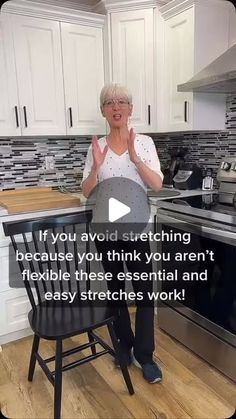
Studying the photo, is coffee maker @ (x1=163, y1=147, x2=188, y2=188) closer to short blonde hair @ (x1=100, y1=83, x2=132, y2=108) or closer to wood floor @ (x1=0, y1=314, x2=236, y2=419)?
short blonde hair @ (x1=100, y1=83, x2=132, y2=108)

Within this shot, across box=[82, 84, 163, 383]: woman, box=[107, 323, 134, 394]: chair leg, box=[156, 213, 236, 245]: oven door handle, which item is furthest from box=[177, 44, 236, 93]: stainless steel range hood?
box=[107, 323, 134, 394]: chair leg

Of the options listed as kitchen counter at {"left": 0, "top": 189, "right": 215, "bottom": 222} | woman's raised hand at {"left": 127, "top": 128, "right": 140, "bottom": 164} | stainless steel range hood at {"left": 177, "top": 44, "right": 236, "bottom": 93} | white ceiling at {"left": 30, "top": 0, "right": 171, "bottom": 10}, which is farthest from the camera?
white ceiling at {"left": 30, "top": 0, "right": 171, "bottom": 10}

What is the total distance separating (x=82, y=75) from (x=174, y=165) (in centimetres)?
93

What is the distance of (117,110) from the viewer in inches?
56.7

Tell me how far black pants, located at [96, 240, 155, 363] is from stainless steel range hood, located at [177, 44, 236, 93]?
96 centimetres

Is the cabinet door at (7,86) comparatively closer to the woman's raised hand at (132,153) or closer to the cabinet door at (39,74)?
the cabinet door at (39,74)

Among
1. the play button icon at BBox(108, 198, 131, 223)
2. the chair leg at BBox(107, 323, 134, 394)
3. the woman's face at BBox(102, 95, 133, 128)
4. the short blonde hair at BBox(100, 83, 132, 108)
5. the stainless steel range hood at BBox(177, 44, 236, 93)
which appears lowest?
the chair leg at BBox(107, 323, 134, 394)

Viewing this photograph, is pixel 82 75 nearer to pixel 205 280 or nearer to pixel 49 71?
pixel 49 71

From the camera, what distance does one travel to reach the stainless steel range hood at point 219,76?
1654 millimetres

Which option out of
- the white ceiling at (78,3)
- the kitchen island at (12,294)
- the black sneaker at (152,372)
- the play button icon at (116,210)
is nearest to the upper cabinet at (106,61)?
the white ceiling at (78,3)

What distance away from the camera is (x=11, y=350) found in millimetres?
1872

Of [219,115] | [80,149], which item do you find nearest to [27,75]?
[80,149]

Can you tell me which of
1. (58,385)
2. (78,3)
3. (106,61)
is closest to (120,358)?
(58,385)

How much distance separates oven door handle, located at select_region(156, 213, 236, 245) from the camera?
147 centimetres
